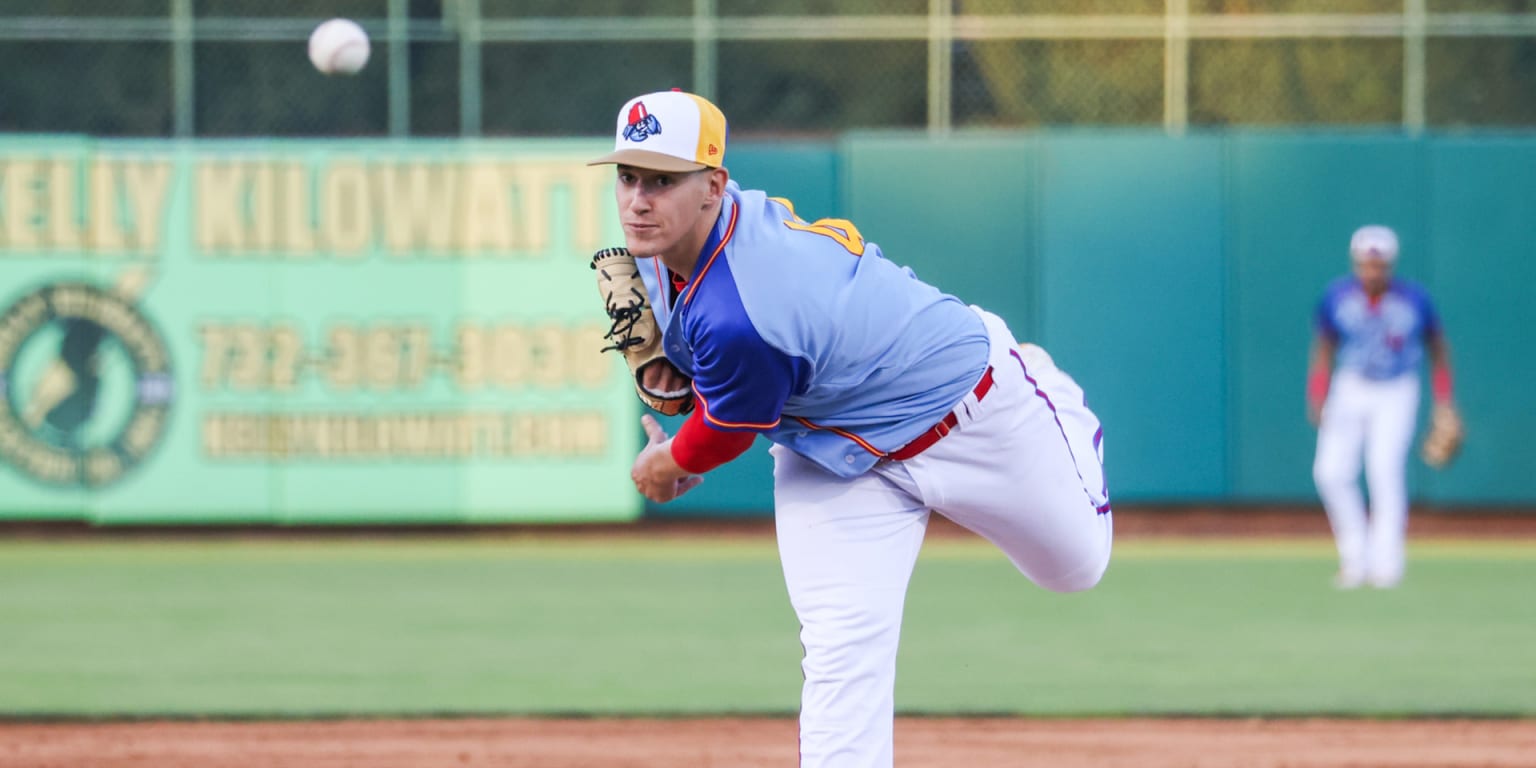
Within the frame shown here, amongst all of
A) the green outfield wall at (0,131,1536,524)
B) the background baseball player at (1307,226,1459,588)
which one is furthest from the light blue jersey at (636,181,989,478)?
the green outfield wall at (0,131,1536,524)

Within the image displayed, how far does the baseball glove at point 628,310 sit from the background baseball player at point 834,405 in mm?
15

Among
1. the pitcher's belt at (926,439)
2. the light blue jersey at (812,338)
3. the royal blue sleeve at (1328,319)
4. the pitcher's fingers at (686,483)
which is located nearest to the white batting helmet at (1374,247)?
the royal blue sleeve at (1328,319)

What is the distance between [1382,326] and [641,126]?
26.1ft

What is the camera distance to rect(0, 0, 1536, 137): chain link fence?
16.0m

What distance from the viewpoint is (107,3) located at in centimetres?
1670

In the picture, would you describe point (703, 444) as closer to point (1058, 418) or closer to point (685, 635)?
point (1058, 418)

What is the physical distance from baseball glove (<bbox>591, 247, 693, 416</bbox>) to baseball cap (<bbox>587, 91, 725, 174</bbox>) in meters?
0.46

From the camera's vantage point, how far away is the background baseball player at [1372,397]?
36.4ft

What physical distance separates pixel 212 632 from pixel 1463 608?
6.41 metres

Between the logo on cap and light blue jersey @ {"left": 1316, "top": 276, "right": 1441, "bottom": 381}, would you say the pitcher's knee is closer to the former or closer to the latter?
the logo on cap

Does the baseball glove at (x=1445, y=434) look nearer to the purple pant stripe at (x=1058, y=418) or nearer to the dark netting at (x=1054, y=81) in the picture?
the dark netting at (x=1054, y=81)

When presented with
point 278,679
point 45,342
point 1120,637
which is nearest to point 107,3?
point 45,342

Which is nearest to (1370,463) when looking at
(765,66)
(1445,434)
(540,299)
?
(1445,434)

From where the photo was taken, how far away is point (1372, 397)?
442 inches
